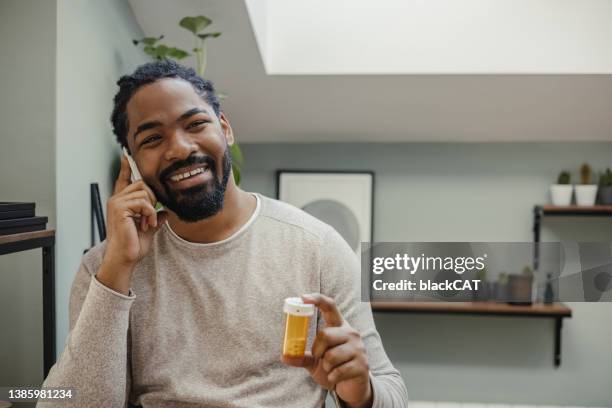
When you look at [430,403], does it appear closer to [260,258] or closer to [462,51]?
[462,51]

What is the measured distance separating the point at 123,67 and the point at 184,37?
29 centimetres

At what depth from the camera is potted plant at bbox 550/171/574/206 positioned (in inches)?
111

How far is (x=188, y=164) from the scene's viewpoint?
3.50 feet

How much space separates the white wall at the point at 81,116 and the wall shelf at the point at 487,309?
1.65 metres

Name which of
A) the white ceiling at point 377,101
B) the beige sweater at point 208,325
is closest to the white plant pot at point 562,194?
the white ceiling at point 377,101

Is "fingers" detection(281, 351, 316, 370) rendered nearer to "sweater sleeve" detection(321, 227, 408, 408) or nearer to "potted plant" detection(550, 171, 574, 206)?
"sweater sleeve" detection(321, 227, 408, 408)

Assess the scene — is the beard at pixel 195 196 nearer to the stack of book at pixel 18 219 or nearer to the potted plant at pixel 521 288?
the stack of book at pixel 18 219

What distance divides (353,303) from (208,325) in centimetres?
28

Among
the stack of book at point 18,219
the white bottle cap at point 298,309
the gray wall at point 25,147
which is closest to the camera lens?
the white bottle cap at point 298,309

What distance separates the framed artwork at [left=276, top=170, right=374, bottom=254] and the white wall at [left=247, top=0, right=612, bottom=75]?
88 cm

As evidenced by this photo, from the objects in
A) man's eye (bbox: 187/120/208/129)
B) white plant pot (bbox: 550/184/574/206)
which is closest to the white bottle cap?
man's eye (bbox: 187/120/208/129)

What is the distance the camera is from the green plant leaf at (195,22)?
1.76m

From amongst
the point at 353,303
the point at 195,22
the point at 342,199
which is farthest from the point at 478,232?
the point at 353,303

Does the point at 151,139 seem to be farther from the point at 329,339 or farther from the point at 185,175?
the point at 329,339
